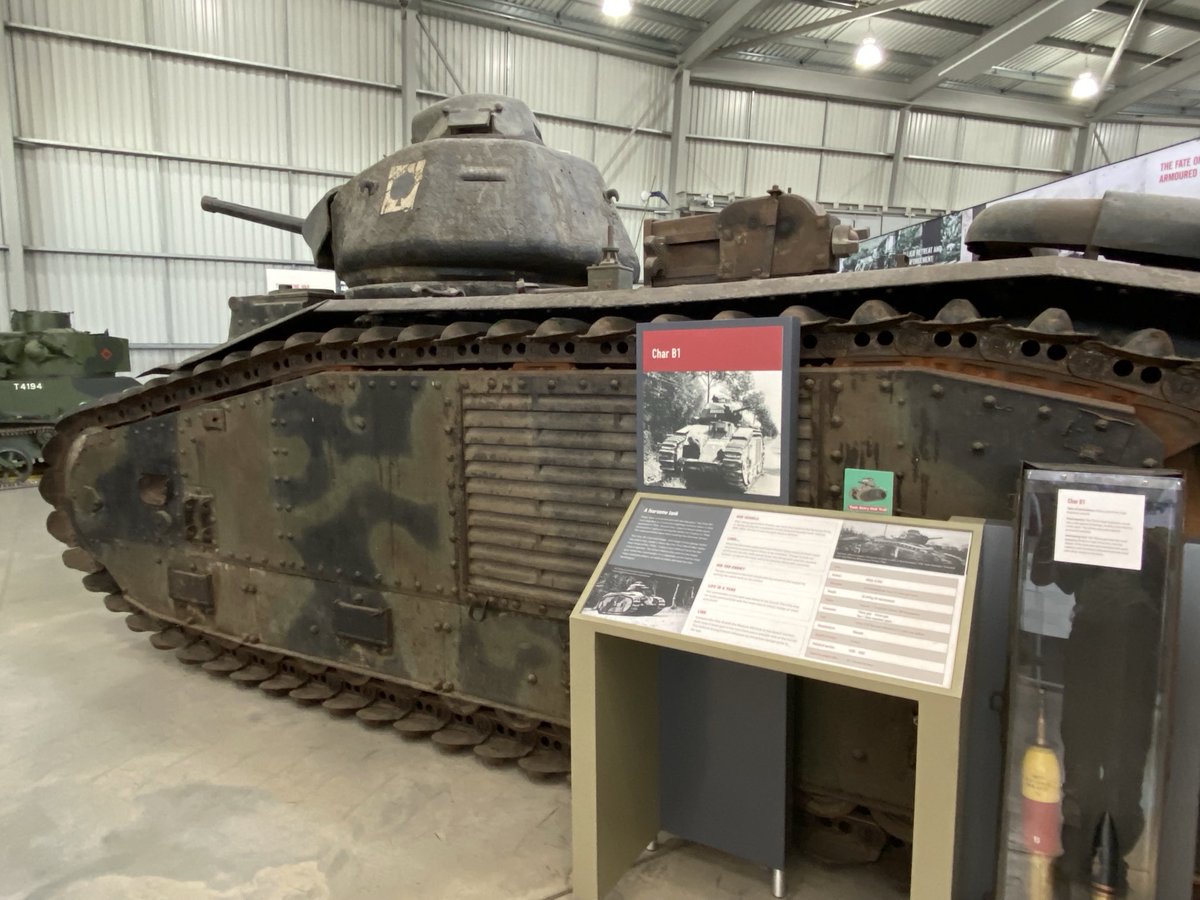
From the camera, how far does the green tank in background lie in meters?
9.95

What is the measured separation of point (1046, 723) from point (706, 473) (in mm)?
1109

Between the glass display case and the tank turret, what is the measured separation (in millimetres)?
2443

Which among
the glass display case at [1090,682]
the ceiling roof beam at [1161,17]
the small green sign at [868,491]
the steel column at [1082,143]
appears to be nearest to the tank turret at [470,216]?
the small green sign at [868,491]

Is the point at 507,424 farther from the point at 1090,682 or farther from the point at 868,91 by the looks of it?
the point at 868,91

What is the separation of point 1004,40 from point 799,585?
14262mm

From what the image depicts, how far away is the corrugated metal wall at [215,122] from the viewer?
11.0 metres

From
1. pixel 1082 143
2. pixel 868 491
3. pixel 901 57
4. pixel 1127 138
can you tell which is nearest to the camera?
pixel 868 491

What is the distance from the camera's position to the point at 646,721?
2.63 m

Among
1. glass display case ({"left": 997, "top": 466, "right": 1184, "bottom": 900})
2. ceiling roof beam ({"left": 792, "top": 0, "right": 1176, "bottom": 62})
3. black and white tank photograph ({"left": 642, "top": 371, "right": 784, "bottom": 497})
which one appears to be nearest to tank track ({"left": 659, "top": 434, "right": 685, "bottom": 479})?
black and white tank photograph ({"left": 642, "top": 371, "right": 784, "bottom": 497})

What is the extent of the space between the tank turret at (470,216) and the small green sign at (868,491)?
1786 millimetres

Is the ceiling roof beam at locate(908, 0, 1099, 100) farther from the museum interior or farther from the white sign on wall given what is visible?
the white sign on wall

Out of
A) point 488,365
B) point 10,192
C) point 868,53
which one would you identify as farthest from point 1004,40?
point 10,192

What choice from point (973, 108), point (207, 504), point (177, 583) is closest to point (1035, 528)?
point (207, 504)

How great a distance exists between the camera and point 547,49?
43.8ft
